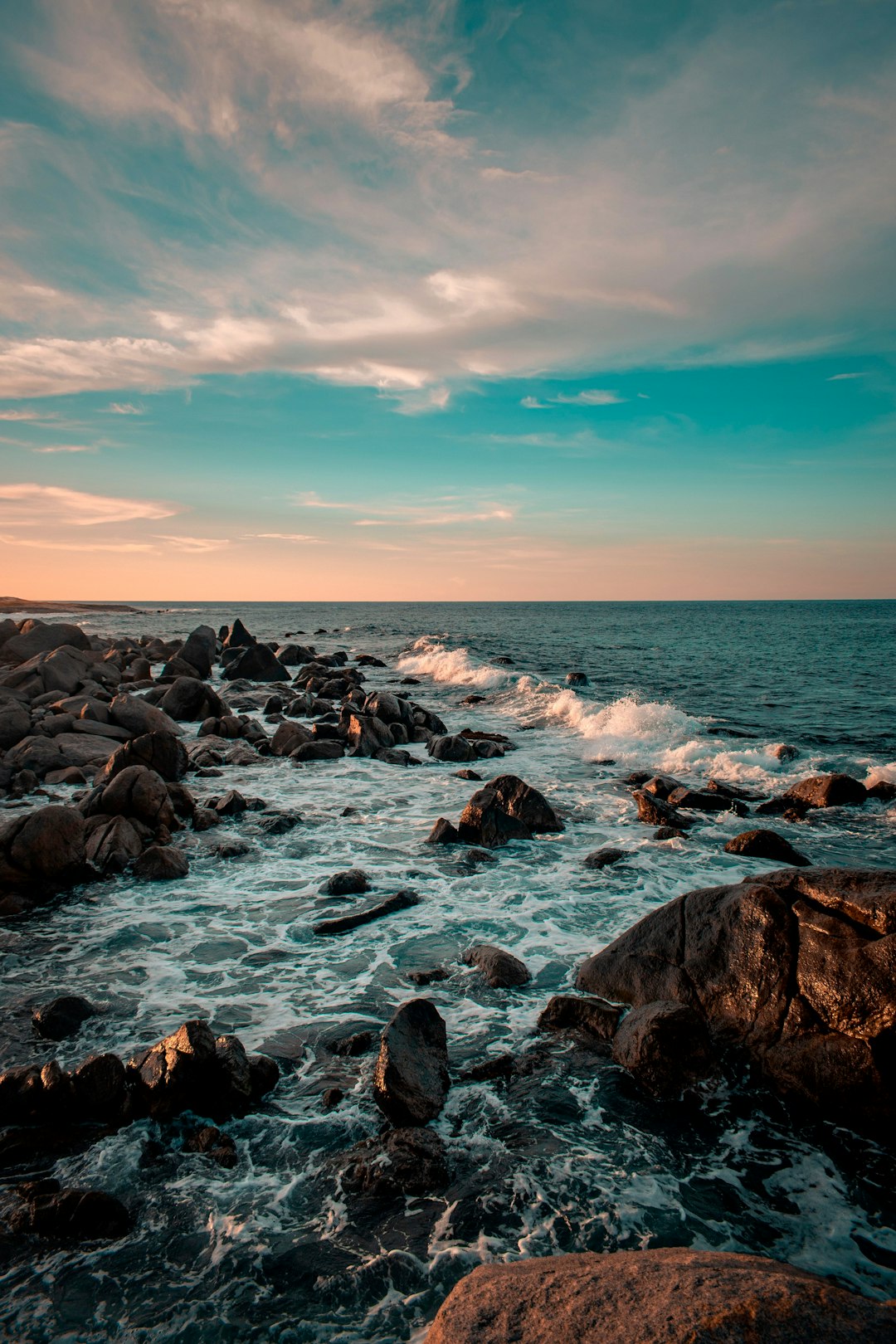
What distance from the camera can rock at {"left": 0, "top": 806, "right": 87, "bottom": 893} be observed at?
9.75 metres

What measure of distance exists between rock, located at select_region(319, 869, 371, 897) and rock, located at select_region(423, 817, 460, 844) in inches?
88.5

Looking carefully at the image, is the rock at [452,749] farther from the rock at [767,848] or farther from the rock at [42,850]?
the rock at [42,850]

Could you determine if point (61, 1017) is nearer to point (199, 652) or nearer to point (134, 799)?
point (134, 799)

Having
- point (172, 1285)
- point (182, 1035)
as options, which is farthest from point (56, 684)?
point (172, 1285)

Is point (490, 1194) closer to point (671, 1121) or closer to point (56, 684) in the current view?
point (671, 1121)

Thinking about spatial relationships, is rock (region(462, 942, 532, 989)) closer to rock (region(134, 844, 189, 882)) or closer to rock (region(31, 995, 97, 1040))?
rock (region(31, 995, 97, 1040))

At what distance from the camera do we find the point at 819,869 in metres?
6.86

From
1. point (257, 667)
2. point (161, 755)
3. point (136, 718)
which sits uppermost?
point (257, 667)

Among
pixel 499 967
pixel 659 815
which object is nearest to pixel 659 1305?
pixel 499 967

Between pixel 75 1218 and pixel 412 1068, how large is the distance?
8.49 feet

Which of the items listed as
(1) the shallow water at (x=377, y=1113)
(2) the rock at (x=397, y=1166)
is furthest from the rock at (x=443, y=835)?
(2) the rock at (x=397, y=1166)

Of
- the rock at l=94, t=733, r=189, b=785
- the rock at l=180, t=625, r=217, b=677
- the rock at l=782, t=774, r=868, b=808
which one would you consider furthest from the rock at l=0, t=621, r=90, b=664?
the rock at l=782, t=774, r=868, b=808

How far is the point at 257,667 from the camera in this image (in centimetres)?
3553

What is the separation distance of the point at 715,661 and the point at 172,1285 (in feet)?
161
